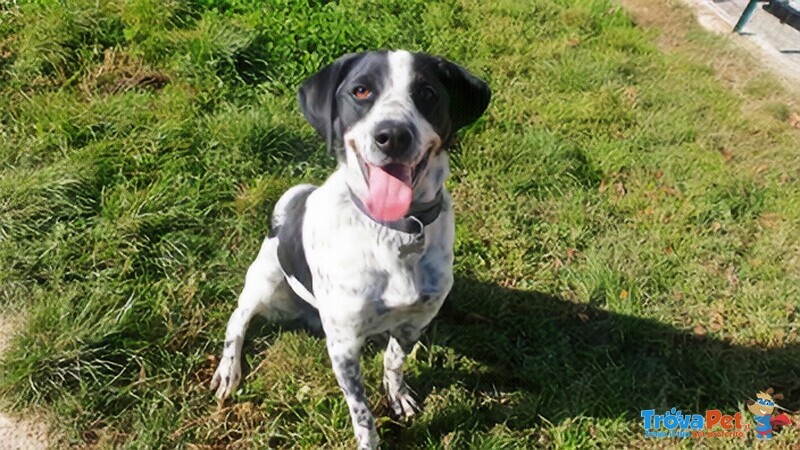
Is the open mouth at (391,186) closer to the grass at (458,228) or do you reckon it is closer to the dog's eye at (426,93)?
the dog's eye at (426,93)

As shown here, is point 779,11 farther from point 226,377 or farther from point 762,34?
point 226,377

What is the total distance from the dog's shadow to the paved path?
3650 millimetres

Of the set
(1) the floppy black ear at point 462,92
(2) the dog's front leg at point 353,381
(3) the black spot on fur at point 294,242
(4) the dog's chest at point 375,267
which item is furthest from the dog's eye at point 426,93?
(2) the dog's front leg at point 353,381

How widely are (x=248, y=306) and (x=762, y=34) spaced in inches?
248

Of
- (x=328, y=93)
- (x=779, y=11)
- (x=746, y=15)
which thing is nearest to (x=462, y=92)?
(x=328, y=93)

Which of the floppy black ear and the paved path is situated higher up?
the floppy black ear

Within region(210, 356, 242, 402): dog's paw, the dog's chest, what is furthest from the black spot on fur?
region(210, 356, 242, 402): dog's paw

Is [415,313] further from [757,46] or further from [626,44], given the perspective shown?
[757,46]

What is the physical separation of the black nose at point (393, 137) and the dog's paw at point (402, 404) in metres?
1.39

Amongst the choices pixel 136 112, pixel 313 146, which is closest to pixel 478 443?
pixel 313 146

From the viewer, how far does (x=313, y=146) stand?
170 inches

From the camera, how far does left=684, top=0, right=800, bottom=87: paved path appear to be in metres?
6.02

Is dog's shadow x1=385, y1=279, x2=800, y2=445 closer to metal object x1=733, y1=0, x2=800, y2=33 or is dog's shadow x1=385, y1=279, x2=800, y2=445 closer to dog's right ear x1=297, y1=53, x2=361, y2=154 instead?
dog's right ear x1=297, y1=53, x2=361, y2=154

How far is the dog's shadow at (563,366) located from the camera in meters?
3.04
